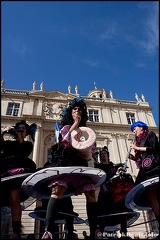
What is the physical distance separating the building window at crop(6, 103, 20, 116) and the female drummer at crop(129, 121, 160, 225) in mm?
17064

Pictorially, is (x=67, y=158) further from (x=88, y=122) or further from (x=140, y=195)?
(x=88, y=122)

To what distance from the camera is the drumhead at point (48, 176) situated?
2498 millimetres

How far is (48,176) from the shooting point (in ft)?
8.54

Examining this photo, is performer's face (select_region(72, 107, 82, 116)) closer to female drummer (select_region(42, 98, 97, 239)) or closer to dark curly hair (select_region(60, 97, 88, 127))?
female drummer (select_region(42, 98, 97, 239))

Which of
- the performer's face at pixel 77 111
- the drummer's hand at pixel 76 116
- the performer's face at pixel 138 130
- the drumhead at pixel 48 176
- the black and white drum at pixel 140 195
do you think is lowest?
the black and white drum at pixel 140 195

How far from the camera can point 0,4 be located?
7.49 feet

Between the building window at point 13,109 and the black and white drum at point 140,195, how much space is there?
17526 millimetres

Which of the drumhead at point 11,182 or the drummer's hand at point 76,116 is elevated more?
the drummer's hand at point 76,116

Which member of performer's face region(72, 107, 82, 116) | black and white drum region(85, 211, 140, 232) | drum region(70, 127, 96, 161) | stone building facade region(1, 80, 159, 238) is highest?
stone building facade region(1, 80, 159, 238)

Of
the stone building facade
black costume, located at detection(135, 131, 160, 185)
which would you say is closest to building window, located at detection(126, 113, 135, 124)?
the stone building facade

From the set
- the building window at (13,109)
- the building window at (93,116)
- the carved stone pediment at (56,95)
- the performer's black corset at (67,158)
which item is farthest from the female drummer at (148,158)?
the carved stone pediment at (56,95)

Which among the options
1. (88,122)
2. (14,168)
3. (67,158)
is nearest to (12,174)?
(14,168)

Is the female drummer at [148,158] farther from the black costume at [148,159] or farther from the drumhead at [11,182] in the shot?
the drumhead at [11,182]

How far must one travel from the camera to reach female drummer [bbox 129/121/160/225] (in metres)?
2.91
